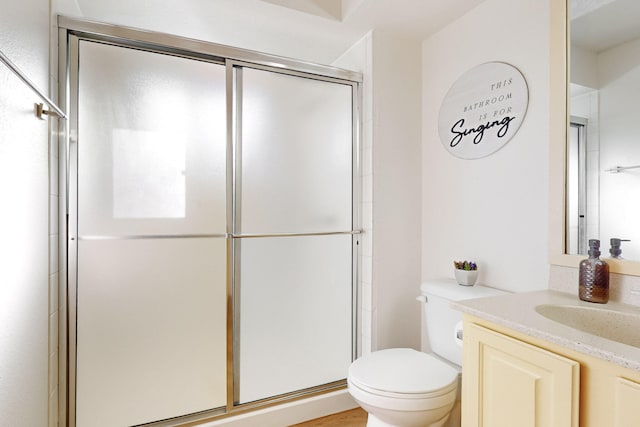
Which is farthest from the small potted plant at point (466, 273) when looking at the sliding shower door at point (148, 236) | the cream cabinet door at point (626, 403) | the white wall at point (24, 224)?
the white wall at point (24, 224)

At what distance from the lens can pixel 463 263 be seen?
1687mm

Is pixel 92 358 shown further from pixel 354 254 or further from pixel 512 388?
pixel 512 388

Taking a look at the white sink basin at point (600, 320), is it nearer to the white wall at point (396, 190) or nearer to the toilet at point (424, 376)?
the toilet at point (424, 376)

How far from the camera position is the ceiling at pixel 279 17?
1.68 metres

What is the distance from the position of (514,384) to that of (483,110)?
129 cm

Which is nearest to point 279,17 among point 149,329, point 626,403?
point 149,329

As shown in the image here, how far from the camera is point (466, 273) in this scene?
5.34ft

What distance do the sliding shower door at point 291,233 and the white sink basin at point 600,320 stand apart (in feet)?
3.66

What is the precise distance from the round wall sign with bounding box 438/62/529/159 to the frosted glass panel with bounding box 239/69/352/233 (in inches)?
22.8

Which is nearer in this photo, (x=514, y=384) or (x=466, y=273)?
(x=514, y=384)

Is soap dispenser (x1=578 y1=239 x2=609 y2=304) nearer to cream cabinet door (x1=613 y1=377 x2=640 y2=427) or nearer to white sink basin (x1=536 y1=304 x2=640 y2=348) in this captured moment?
white sink basin (x1=536 y1=304 x2=640 y2=348)

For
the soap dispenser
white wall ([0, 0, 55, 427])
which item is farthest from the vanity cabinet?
white wall ([0, 0, 55, 427])

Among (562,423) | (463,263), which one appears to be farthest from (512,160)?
(562,423)

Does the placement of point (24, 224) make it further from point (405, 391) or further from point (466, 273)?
point (466, 273)
